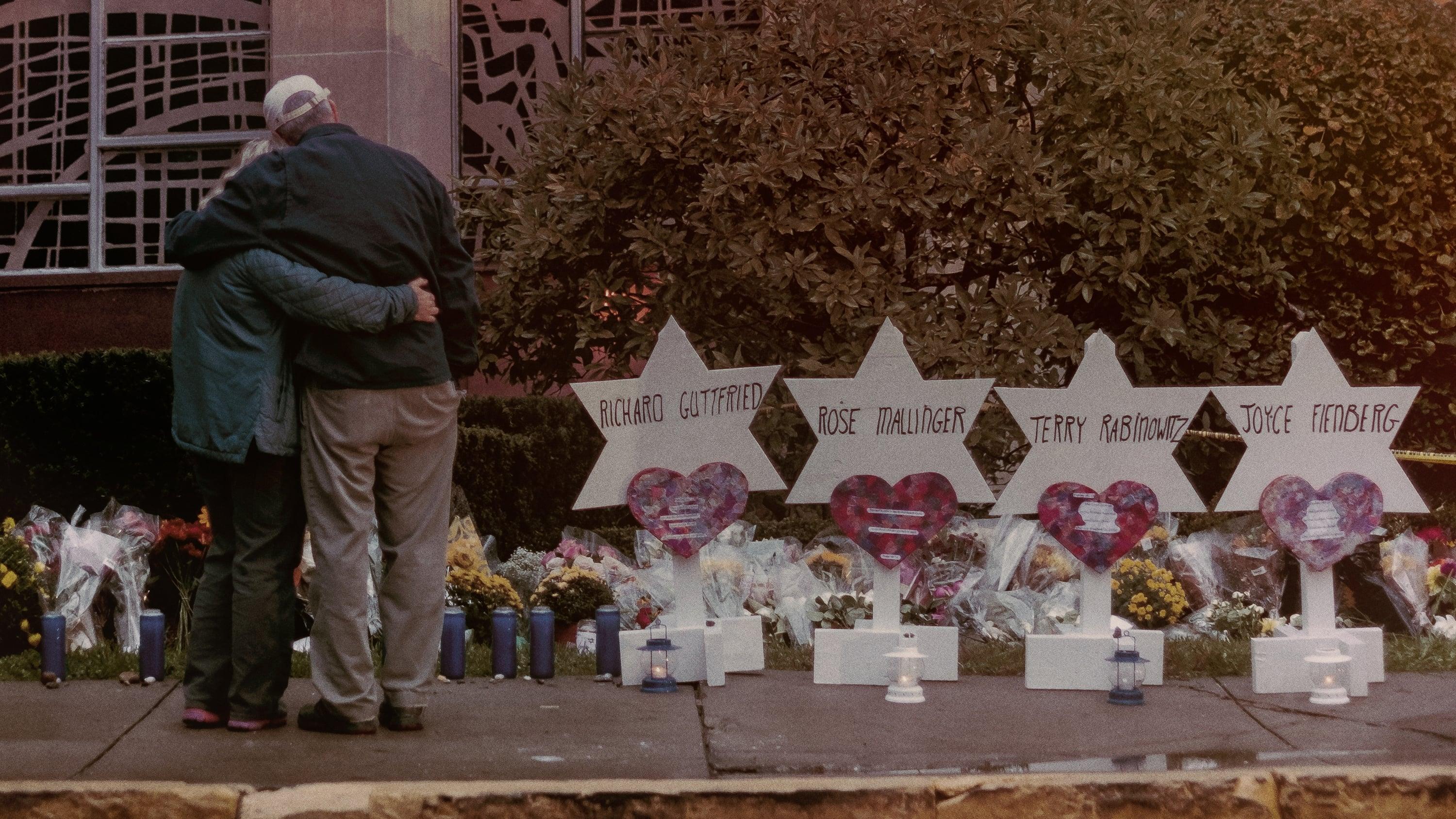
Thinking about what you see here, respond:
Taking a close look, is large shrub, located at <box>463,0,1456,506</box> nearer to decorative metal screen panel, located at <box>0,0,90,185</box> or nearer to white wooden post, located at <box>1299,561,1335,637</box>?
white wooden post, located at <box>1299,561,1335,637</box>

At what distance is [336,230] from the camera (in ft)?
15.3

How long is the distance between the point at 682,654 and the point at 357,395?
1542 millimetres

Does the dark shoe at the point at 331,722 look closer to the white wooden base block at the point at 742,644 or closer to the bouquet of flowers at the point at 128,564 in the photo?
the white wooden base block at the point at 742,644

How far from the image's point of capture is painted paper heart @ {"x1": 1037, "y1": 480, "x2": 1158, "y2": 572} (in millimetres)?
5516

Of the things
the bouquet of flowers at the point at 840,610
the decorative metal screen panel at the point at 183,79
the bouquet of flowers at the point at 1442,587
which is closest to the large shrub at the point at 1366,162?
the bouquet of flowers at the point at 1442,587

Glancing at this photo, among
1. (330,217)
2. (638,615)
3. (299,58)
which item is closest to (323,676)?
(330,217)

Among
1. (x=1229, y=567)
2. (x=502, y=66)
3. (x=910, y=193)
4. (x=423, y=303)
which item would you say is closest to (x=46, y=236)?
(x=502, y=66)

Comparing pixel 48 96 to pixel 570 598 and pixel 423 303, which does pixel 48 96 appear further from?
pixel 423 303

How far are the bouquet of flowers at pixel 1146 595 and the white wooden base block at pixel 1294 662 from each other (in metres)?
1.12

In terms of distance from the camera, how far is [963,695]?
5.39 metres

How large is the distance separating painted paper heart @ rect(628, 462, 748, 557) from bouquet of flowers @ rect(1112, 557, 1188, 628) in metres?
1.89

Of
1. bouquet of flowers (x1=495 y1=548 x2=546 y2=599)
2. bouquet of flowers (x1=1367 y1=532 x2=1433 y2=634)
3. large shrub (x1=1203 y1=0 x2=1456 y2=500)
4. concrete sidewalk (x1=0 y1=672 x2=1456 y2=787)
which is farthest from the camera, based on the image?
large shrub (x1=1203 y1=0 x2=1456 y2=500)

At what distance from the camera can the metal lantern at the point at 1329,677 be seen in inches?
206

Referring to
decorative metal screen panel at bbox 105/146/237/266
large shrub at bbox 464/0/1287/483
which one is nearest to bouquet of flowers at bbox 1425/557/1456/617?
large shrub at bbox 464/0/1287/483
